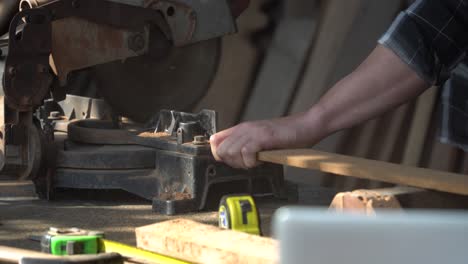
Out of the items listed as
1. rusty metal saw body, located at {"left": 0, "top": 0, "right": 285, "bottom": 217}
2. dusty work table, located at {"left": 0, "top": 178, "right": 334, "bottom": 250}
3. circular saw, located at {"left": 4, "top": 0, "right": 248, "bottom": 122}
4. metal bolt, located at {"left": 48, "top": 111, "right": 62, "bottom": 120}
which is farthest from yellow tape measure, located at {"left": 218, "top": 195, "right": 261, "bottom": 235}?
metal bolt, located at {"left": 48, "top": 111, "right": 62, "bottom": 120}

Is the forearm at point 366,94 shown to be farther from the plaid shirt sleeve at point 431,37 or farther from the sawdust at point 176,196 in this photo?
the sawdust at point 176,196

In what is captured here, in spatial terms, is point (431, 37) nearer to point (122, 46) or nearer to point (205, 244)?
point (205, 244)

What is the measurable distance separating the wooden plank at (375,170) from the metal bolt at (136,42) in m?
1.11

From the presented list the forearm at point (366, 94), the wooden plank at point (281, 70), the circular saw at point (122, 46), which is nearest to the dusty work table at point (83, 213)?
the circular saw at point (122, 46)

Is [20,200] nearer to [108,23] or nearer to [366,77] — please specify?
[108,23]

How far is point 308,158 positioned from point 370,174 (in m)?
0.21

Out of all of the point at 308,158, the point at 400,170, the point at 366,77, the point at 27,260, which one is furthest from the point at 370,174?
the point at 27,260

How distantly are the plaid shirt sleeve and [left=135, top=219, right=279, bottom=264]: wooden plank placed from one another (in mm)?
651

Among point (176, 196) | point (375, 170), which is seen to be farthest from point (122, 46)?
point (375, 170)

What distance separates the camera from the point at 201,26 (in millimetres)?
3172

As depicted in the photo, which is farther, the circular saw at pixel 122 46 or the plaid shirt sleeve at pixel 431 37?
the circular saw at pixel 122 46

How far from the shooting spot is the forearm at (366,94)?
224 cm

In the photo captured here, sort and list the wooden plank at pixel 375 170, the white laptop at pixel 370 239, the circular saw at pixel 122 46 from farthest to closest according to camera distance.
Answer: the circular saw at pixel 122 46
the wooden plank at pixel 375 170
the white laptop at pixel 370 239

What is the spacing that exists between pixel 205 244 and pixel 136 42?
1.52 meters
